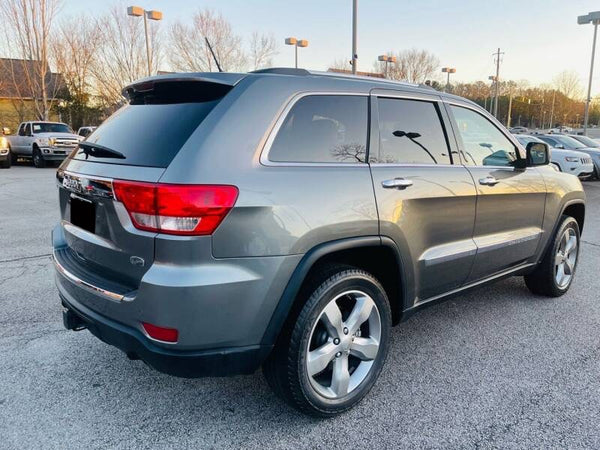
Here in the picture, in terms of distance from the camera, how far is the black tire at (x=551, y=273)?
14.1ft

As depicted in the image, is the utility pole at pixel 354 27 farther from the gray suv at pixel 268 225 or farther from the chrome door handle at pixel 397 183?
the chrome door handle at pixel 397 183

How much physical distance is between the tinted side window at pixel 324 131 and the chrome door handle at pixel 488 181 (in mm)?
1151

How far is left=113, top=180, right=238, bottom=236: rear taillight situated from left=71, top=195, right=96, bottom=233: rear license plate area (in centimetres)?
50

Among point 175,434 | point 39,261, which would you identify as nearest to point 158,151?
point 175,434

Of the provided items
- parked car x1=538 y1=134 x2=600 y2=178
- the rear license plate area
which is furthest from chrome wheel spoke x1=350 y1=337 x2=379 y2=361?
parked car x1=538 y1=134 x2=600 y2=178

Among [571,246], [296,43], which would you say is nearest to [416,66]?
[296,43]

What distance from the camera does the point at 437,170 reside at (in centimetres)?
305

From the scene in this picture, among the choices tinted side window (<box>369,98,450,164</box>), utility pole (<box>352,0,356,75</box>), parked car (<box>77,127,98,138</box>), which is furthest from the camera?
utility pole (<box>352,0,356,75</box>)

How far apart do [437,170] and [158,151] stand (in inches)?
70.3

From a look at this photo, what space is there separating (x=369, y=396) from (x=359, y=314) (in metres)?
0.56

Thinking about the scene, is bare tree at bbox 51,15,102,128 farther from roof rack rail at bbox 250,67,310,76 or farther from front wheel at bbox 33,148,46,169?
roof rack rail at bbox 250,67,310,76

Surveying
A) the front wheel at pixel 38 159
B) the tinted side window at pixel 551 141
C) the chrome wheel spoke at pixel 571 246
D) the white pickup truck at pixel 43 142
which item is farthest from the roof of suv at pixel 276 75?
the front wheel at pixel 38 159

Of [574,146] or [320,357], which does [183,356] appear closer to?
[320,357]

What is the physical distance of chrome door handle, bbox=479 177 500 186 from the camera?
11.1 feet
